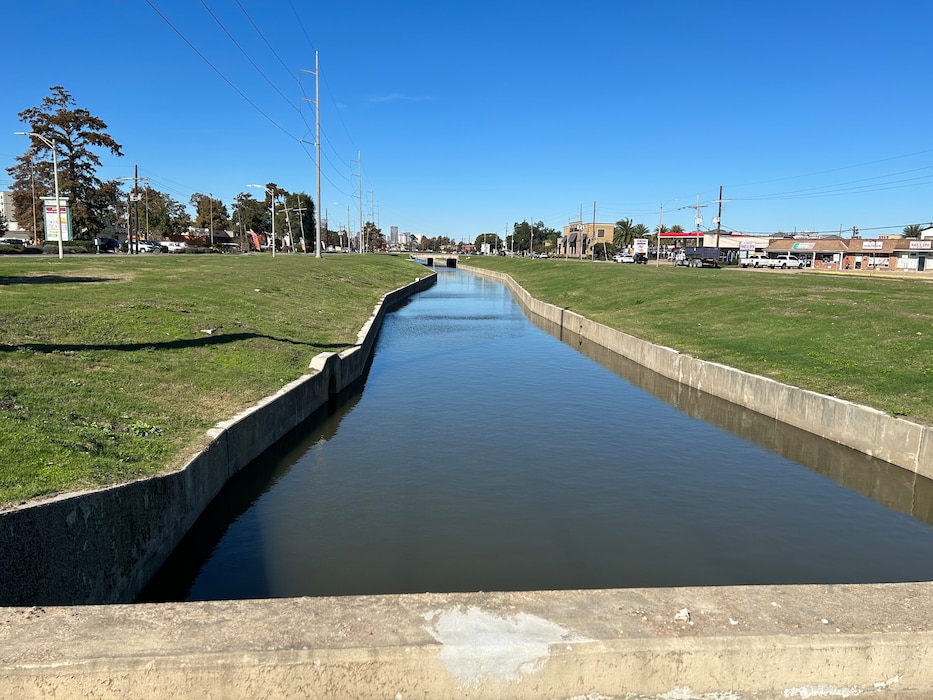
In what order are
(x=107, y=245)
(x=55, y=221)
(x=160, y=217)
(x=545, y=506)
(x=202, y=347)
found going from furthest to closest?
(x=160, y=217)
(x=107, y=245)
(x=55, y=221)
(x=202, y=347)
(x=545, y=506)

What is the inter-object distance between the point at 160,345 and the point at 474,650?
1183cm

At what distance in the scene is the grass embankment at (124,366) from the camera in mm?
7500

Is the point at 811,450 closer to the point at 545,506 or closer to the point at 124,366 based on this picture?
the point at 545,506

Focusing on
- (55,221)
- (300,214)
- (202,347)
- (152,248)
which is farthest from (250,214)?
(202,347)

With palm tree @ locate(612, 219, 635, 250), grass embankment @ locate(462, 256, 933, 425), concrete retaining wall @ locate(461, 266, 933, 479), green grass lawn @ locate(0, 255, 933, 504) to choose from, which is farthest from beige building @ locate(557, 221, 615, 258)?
concrete retaining wall @ locate(461, 266, 933, 479)

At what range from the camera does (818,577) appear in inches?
314

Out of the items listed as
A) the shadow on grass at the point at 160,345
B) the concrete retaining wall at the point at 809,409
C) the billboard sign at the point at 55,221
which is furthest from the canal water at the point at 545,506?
the billboard sign at the point at 55,221

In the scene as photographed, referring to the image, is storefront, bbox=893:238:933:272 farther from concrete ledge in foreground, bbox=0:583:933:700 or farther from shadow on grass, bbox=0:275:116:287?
concrete ledge in foreground, bbox=0:583:933:700

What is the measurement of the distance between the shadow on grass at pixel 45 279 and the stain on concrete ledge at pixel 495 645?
64.6 ft

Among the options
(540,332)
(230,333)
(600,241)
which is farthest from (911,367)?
(600,241)

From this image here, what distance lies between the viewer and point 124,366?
11.6 meters

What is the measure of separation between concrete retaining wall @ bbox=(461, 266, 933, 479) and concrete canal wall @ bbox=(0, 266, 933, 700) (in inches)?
319

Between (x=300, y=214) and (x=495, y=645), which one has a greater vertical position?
(x=300, y=214)

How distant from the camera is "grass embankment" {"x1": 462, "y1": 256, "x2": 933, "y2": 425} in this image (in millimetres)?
13992
